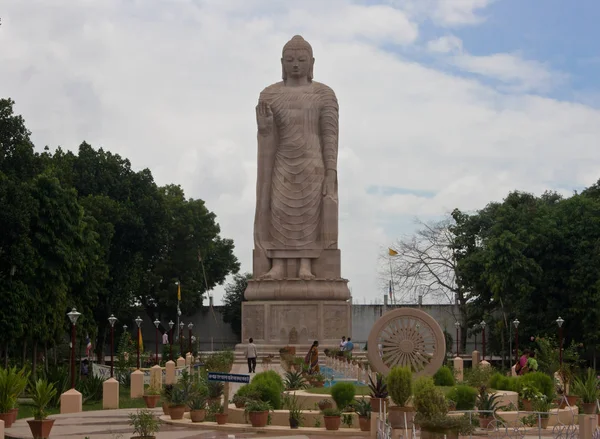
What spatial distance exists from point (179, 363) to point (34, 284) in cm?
580

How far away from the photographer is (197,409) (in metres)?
18.5

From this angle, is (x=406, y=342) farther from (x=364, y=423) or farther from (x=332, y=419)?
(x=332, y=419)

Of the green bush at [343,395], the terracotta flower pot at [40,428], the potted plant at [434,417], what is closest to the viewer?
the potted plant at [434,417]

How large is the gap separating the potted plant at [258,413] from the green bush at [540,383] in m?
5.54

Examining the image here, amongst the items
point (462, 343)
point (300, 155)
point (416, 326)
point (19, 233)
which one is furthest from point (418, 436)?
point (462, 343)

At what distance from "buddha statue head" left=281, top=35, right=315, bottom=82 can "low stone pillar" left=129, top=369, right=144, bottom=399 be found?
15.6 m

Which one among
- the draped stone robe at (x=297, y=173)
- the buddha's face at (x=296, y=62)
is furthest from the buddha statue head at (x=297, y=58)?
the draped stone robe at (x=297, y=173)

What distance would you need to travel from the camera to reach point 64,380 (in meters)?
25.4

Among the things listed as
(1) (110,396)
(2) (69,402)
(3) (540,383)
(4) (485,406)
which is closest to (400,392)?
(4) (485,406)

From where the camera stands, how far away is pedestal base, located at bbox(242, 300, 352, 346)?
3531cm

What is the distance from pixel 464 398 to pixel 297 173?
20964 millimetres

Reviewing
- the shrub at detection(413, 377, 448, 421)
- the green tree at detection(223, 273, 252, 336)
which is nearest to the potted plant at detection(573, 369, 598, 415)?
the shrub at detection(413, 377, 448, 421)

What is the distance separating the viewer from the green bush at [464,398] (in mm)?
17688

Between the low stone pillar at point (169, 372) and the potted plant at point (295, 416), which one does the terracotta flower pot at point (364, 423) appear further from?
the low stone pillar at point (169, 372)
